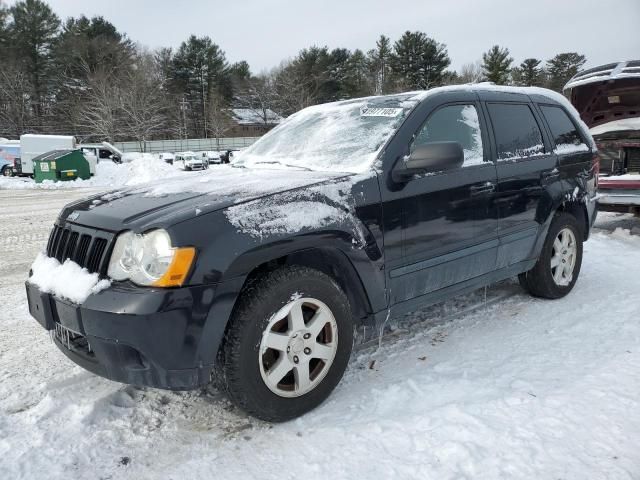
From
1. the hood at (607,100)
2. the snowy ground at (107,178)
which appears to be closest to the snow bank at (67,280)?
the hood at (607,100)

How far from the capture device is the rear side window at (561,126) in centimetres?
438

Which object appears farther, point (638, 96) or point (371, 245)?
point (638, 96)

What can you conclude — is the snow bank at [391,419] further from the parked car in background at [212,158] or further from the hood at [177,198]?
the parked car in background at [212,158]

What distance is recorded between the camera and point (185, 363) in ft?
7.50

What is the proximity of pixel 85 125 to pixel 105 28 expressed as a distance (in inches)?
559

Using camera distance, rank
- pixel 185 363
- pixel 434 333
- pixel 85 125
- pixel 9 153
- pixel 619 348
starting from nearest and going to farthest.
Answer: pixel 185 363 < pixel 619 348 < pixel 434 333 < pixel 9 153 < pixel 85 125

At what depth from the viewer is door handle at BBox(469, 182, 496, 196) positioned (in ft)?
11.3

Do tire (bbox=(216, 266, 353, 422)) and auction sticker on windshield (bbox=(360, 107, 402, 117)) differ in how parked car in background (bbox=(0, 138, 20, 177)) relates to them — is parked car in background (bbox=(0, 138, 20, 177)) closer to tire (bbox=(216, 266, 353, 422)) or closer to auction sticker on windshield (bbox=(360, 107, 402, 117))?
auction sticker on windshield (bbox=(360, 107, 402, 117))

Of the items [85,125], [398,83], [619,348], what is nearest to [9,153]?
[85,125]

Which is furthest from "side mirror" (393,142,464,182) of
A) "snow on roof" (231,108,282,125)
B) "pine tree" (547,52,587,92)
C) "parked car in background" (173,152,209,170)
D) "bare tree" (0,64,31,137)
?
"pine tree" (547,52,587,92)

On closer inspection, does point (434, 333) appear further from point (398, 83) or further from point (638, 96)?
point (398, 83)

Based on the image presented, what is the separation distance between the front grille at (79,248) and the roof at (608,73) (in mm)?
6908

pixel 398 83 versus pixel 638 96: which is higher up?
pixel 398 83

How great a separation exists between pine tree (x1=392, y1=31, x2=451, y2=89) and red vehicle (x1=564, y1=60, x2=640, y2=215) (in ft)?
164
